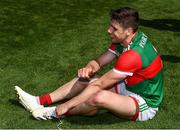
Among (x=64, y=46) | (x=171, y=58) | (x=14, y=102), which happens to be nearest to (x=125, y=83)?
(x=14, y=102)

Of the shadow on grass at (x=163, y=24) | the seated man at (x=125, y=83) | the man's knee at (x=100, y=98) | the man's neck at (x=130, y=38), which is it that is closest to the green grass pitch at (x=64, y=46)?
the shadow on grass at (x=163, y=24)

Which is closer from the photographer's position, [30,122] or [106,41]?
[30,122]

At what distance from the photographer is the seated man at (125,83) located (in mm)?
5449

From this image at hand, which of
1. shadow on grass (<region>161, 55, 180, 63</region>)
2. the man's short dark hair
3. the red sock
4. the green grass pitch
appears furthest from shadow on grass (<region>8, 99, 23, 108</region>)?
shadow on grass (<region>161, 55, 180, 63</region>)

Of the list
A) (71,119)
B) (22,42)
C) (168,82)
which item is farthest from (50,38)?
(71,119)

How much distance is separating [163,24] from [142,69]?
5.54 m

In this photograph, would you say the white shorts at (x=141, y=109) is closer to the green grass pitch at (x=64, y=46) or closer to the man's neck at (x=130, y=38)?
the green grass pitch at (x=64, y=46)

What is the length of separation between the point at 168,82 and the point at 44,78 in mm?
1992

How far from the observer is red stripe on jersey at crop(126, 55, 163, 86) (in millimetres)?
5633

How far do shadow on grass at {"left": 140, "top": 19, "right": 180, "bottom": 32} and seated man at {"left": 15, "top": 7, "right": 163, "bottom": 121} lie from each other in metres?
4.94

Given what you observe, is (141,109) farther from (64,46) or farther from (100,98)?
(64,46)

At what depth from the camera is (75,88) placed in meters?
6.22

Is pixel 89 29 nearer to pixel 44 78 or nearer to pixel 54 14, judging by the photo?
pixel 54 14

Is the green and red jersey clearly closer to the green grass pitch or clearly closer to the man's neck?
the man's neck
